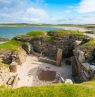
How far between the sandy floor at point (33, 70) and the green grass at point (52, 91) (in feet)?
39.0

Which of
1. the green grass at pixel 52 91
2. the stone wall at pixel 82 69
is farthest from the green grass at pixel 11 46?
the green grass at pixel 52 91

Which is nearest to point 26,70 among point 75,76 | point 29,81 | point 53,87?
point 29,81

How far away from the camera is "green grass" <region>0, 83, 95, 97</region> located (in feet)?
38.0

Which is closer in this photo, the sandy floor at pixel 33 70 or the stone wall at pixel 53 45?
the sandy floor at pixel 33 70

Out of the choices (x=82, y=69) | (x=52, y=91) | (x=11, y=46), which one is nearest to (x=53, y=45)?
(x=11, y=46)

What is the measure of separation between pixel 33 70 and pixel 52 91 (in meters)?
17.9

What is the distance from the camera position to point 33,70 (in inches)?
1164

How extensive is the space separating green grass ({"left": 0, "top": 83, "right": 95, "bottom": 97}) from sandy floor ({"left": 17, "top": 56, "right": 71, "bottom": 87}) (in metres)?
11.9

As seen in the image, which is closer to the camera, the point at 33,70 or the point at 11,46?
the point at 33,70

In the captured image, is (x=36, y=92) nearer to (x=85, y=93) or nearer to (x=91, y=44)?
(x=85, y=93)

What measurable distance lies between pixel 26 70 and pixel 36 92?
1793 centimetres

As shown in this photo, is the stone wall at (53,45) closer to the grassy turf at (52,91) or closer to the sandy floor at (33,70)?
the sandy floor at (33,70)

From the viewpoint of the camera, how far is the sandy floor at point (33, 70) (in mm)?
24616

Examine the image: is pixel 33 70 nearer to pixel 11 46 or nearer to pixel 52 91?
pixel 11 46
